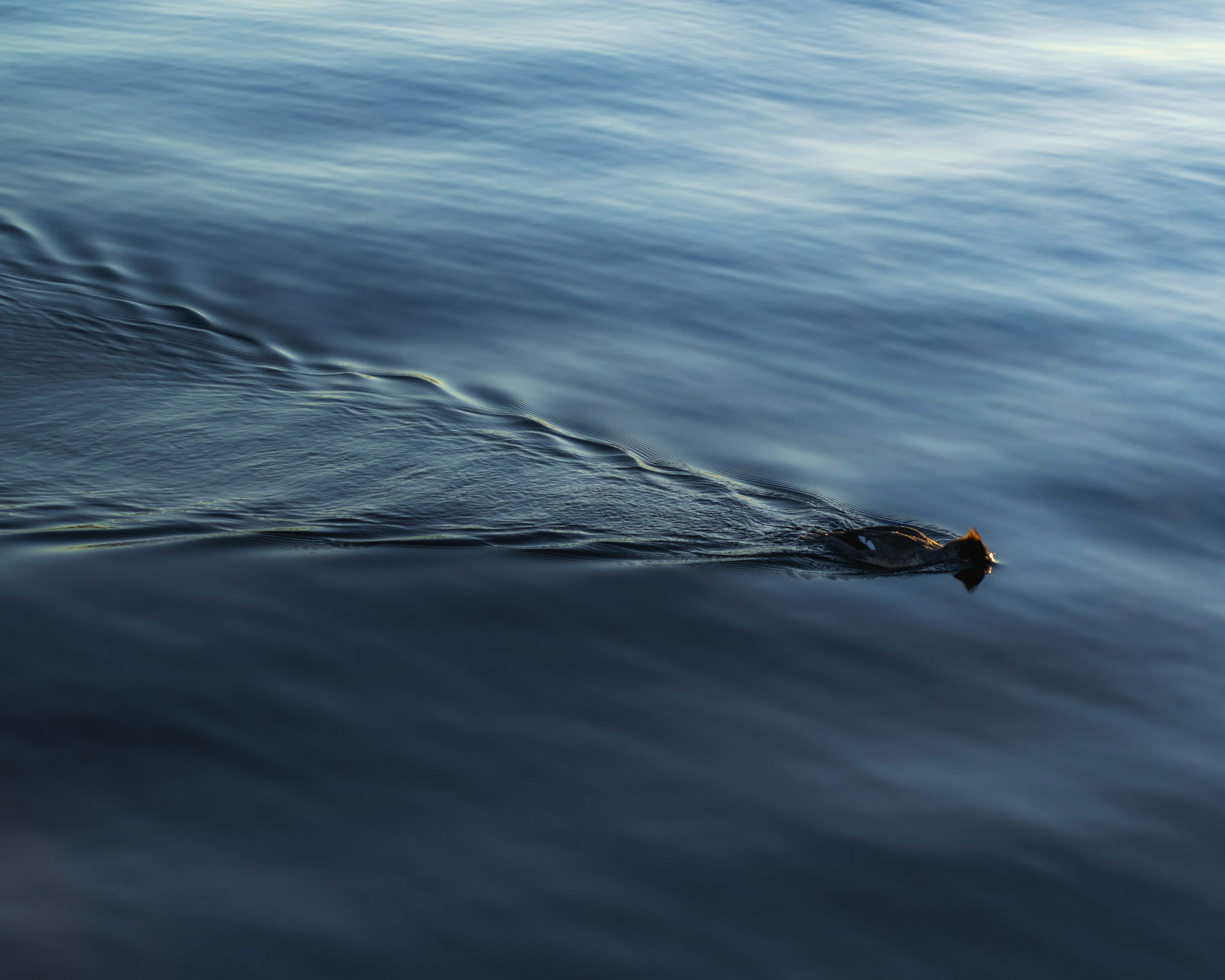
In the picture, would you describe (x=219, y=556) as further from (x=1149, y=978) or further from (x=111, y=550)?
(x=1149, y=978)

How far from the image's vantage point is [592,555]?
26.6 ft

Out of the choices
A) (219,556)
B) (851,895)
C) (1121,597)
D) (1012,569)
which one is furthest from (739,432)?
(851,895)

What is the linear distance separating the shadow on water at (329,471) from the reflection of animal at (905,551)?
0.08 m

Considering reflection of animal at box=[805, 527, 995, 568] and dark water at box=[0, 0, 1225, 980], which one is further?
reflection of animal at box=[805, 527, 995, 568]

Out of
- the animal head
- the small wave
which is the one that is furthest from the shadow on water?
the animal head

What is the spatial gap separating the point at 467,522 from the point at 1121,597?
4.20 metres

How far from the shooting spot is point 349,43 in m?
21.6

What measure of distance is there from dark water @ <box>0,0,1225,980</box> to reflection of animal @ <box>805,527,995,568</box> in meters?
0.12

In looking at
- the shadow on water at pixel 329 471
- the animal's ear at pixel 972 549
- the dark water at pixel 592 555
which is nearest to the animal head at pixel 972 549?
the animal's ear at pixel 972 549

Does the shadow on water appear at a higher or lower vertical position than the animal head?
lower

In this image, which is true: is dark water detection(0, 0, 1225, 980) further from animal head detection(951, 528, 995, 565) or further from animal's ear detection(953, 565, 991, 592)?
animal head detection(951, 528, 995, 565)

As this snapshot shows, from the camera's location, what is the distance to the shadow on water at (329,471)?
8.10 meters

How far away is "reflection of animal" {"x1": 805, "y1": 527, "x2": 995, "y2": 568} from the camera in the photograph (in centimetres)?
812

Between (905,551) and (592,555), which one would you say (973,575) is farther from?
(592,555)
